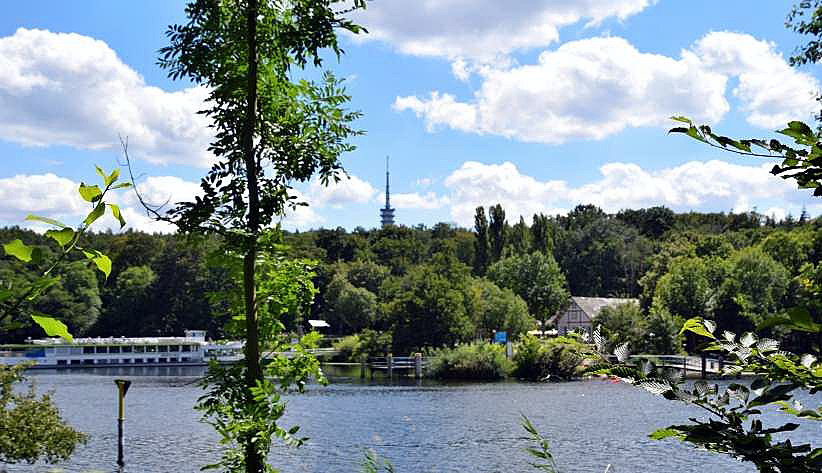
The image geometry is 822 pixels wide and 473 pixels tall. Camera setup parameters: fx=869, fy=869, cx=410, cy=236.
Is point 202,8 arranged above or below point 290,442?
above

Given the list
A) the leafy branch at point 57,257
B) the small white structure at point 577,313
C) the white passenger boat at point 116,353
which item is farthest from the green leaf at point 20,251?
A: the white passenger boat at point 116,353

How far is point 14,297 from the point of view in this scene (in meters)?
1.33

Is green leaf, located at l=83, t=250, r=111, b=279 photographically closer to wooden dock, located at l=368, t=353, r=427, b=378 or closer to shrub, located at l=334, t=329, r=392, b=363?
wooden dock, located at l=368, t=353, r=427, b=378

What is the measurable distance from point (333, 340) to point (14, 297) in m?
88.0

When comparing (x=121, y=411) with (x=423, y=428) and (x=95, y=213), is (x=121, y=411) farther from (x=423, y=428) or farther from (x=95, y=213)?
(x=95, y=213)

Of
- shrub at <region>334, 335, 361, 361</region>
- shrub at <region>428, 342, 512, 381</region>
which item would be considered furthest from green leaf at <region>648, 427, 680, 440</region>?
shrub at <region>334, 335, 361, 361</region>

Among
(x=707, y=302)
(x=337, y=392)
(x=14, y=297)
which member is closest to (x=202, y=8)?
(x=14, y=297)

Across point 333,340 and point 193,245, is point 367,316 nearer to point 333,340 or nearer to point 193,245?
point 333,340

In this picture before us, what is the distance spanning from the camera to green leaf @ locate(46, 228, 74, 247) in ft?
4.04

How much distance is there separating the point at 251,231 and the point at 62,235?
18.3 ft

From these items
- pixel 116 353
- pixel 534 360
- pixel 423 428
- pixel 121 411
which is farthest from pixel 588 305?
pixel 121 411

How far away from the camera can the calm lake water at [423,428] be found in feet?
91.2

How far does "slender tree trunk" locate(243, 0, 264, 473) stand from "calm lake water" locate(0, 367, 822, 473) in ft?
52.3

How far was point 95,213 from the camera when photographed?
129 cm
